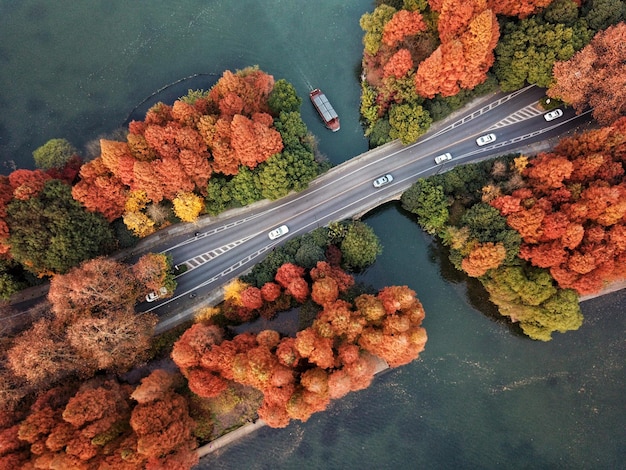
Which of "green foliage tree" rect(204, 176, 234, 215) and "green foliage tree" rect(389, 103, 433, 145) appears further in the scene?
"green foliage tree" rect(389, 103, 433, 145)

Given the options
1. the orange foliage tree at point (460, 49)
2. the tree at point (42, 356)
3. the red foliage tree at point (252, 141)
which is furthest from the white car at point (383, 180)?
the tree at point (42, 356)

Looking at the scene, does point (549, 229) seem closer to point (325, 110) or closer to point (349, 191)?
point (349, 191)

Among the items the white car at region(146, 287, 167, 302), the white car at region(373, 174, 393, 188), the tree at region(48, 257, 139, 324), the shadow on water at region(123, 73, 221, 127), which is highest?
the shadow on water at region(123, 73, 221, 127)

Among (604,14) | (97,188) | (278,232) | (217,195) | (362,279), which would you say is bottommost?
(362,279)

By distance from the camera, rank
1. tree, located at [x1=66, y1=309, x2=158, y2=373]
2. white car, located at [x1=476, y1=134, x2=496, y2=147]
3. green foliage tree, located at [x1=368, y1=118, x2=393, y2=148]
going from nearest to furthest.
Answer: tree, located at [x1=66, y1=309, x2=158, y2=373] < green foliage tree, located at [x1=368, y1=118, x2=393, y2=148] < white car, located at [x1=476, y1=134, x2=496, y2=147]

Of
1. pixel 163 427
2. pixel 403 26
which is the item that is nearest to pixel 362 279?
pixel 163 427

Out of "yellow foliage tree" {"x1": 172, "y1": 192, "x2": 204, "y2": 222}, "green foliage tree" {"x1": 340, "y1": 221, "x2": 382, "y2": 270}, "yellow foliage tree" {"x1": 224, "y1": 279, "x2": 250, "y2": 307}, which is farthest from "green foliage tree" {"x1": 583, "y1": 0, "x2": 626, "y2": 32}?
"yellow foliage tree" {"x1": 224, "y1": 279, "x2": 250, "y2": 307}

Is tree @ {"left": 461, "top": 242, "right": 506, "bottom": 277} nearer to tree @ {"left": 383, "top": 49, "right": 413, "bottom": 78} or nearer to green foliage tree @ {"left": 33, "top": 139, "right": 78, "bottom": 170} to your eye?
tree @ {"left": 383, "top": 49, "right": 413, "bottom": 78}
